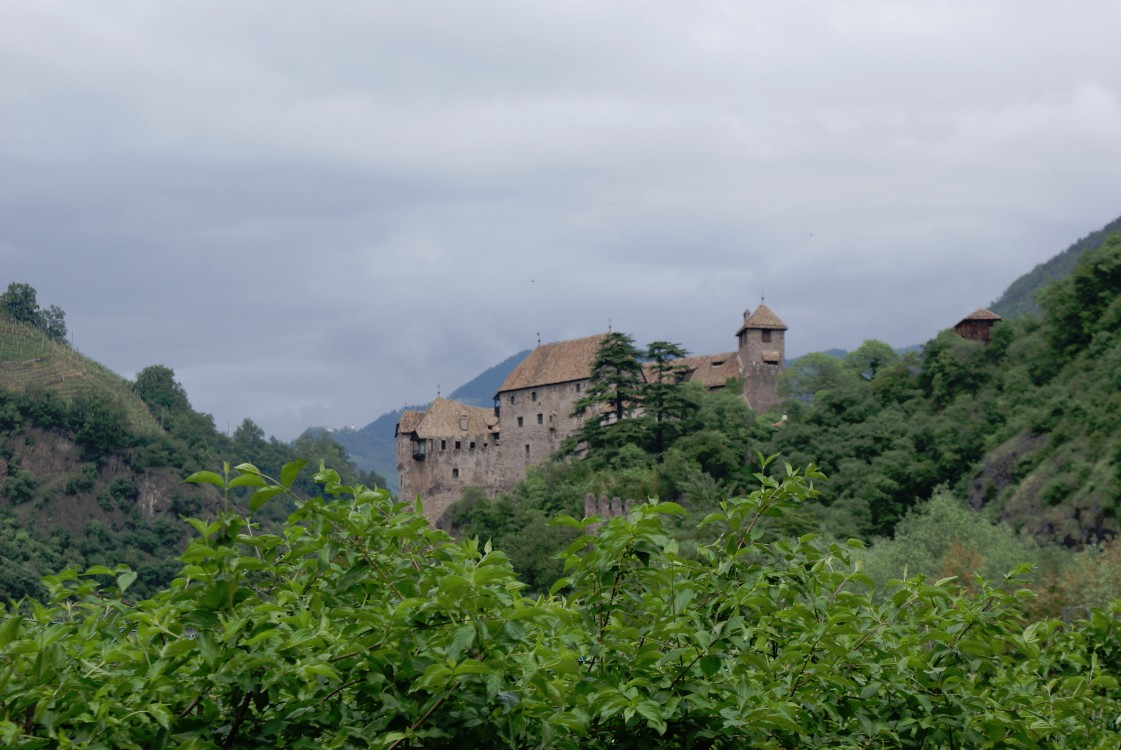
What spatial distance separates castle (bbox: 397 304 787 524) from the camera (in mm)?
89625

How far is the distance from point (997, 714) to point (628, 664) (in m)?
2.17

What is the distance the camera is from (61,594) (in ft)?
Answer: 17.9

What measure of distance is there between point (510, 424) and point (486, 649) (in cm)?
8724

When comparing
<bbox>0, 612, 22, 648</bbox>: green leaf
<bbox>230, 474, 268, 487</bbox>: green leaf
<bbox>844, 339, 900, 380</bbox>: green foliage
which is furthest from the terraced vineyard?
<bbox>0, 612, 22, 648</bbox>: green leaf

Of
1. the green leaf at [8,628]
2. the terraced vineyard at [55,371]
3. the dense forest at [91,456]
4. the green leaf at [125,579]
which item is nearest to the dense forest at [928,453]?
the green leaf at [125,579]

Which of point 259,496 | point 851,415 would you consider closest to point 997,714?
point 259,496

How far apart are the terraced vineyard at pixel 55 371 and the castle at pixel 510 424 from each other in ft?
193

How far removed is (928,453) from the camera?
69.4 metres

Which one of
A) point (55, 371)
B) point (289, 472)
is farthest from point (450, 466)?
point (289, 472)

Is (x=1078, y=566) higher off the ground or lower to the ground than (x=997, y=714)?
lower

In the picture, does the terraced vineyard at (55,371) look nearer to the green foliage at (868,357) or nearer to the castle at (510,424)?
the castle at (510,424)

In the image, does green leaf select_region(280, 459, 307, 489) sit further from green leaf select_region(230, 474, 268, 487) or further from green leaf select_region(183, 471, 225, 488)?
green leaf select_region(183, 471, 225, 488)

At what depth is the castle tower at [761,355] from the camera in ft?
300

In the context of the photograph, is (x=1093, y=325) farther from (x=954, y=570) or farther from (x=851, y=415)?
(x=954, y=570)
